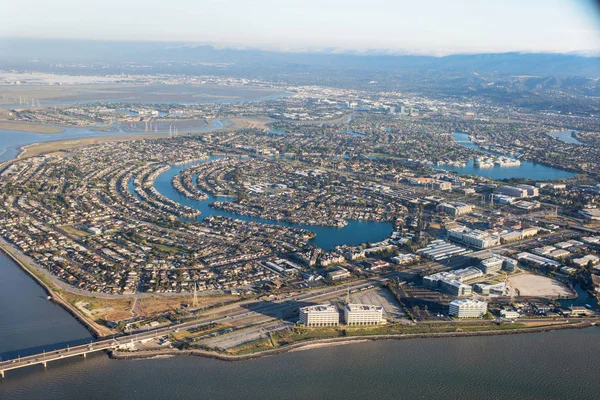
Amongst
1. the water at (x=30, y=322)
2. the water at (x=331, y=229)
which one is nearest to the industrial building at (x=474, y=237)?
the water at (x=331, y=229)

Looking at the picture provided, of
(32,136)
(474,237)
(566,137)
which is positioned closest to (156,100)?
(32,136)

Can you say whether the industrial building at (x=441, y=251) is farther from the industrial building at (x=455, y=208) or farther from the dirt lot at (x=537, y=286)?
the industrial building at (x=455, y=208)

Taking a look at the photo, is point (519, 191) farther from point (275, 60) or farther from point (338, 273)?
point (275, 60)

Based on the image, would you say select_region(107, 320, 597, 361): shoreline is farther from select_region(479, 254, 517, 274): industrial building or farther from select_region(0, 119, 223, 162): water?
select_region(0, 119, 223, 162): water

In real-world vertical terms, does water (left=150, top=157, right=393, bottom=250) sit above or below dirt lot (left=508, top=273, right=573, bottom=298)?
above

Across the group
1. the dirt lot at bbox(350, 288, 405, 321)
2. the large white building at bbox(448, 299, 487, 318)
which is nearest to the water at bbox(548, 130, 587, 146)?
the large white building at bbox(448, 299, 487, 318)

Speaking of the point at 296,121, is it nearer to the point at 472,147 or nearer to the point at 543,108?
the point at 472,147
